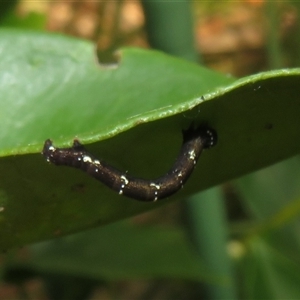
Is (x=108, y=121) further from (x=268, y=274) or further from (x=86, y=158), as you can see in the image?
(x=268, y=274)

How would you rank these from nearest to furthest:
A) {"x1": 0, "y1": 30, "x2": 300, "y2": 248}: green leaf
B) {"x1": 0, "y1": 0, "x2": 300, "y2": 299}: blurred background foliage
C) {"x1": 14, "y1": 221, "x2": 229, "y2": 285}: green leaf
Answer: {"x1": 0, "y1": 30, "x2": 300, "y2": 248}: green leaf < {"x1": 0, "y1": 0, "x2": 300, "y2": 299}: blurred background foliage < {"x1": 14, "y1": 221, "x2": 229, "y2": 285}: green leaf

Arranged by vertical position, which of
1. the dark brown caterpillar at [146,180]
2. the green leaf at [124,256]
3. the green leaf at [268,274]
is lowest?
the green leaf at [124,256]

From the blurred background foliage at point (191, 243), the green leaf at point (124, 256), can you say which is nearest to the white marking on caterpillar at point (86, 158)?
the blurred background foliage at point (191, 243)

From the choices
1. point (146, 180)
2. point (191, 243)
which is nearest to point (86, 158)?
point (146, 180)

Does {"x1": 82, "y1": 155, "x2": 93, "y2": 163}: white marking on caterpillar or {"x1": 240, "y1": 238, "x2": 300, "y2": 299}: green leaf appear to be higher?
{"x1": 82, "y1": 155, "x2": 93, "y2": 163}: white marking on caterpillar

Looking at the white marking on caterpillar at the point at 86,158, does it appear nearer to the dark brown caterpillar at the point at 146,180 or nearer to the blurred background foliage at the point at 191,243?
the dark brown caterpillar at the point at 146,180

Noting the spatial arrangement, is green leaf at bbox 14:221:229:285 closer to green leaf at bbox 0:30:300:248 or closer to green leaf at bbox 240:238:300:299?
green leaf at bbox 240:238:300:299

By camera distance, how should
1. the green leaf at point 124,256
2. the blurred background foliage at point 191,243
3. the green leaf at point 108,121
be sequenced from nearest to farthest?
1. the green leaf at point 108,121
2. the blurred background foliage at point 191,243
3. the green leaf at point 124,256

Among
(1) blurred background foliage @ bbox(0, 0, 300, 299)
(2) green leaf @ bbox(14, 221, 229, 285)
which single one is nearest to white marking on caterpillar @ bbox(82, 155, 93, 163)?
(1) blurred background foliage @ bbox(0, 0, 300, 299)
